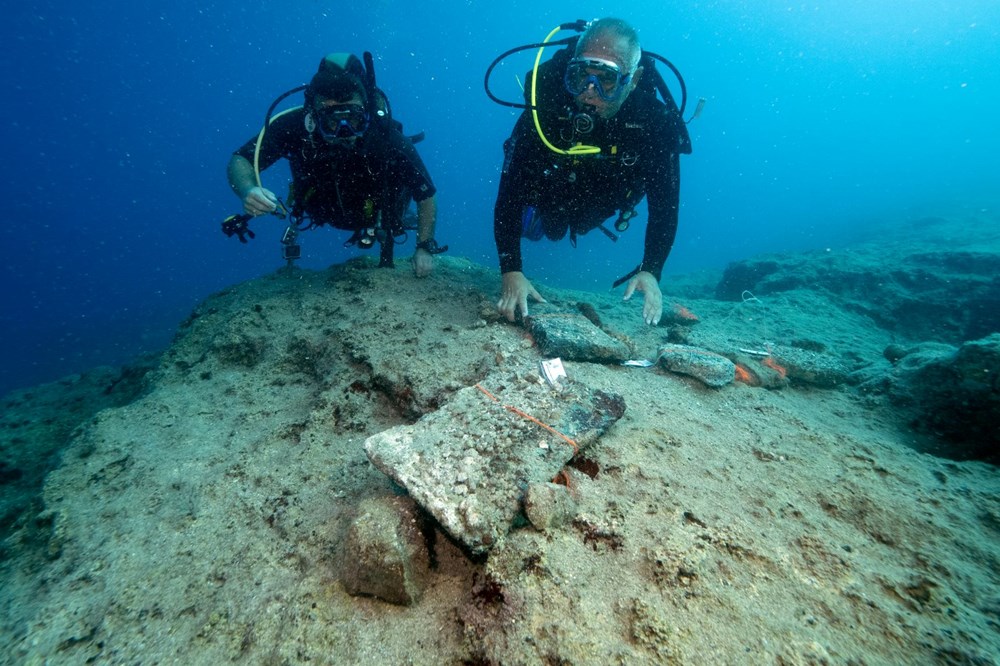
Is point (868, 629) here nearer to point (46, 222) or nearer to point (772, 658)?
point (772, 658)

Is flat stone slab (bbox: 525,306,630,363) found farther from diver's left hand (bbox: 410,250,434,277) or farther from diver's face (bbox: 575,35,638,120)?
diver's face (bbox: 575,35,638,120)

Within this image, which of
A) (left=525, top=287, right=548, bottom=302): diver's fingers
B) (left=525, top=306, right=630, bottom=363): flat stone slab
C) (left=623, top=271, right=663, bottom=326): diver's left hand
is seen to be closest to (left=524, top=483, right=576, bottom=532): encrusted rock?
(left=525, top=306, right=630, bottom=363): flat stone slab

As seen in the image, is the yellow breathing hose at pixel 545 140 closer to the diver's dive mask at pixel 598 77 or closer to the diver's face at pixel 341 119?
the diver's dive mask at pixel 598 77

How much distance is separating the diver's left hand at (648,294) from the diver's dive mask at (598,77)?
1773mm

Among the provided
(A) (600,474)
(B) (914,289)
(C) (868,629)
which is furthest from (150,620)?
(B) (914,289)

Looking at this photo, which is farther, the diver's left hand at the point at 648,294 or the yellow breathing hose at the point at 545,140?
Answer: the yellow breathing hose at the point at 545,140

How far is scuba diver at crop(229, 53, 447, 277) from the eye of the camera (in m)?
4.39

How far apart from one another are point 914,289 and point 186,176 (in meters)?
83.1

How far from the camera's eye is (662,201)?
4.12m

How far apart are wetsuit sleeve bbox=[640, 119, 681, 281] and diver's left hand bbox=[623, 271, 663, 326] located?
238 millimetres

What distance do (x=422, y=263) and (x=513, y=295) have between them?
5.04 feet

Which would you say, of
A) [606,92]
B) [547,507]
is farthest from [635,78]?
[547,507]

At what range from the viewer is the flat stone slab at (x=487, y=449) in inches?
61.5

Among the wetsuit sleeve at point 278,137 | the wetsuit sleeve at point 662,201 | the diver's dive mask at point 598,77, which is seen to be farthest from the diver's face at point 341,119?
the wetsuit sleeve at point 662,201
